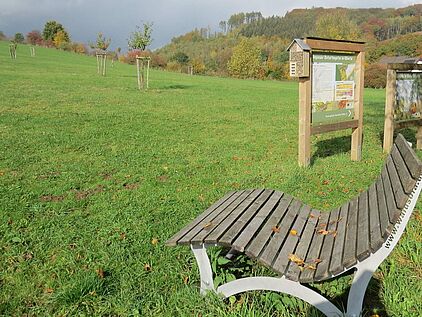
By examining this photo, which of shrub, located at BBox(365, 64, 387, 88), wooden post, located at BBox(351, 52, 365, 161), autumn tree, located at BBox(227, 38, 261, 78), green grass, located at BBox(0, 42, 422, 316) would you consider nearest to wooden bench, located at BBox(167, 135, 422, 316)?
green grass, located at BBox(0, 42, 422, 316)

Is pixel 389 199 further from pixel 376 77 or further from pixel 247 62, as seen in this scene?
pixel 247 62

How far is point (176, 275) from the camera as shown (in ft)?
10.5

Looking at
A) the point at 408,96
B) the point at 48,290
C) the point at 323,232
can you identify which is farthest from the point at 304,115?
the point at 48,290

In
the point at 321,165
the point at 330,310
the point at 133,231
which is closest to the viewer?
the point at 330,310

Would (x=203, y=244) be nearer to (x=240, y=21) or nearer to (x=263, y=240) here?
(x=263, y=240)

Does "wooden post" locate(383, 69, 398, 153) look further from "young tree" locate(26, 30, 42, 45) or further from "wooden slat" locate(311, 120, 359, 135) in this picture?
"young tree" locate(26, 30, 42, 45)

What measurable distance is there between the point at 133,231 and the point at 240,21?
128586 millimetres

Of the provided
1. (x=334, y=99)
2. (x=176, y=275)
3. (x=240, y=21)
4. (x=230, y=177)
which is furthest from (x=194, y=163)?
(x=240, y=21)

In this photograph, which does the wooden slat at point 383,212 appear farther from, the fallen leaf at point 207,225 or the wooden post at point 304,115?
the wooden post at point 304,115

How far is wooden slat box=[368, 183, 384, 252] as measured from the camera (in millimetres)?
2146

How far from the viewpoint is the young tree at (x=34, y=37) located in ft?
235

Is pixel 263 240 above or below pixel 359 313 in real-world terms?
above

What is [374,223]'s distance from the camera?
7.82 ft

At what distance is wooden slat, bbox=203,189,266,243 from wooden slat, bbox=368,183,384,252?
807 millimetres
